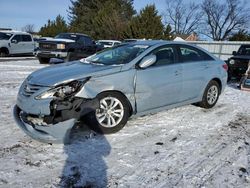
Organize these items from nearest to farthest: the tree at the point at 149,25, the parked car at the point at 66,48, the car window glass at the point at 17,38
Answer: the parked car at the point at 66,48, the car window glass at the point at 17,38, the tree at the point at 149,25

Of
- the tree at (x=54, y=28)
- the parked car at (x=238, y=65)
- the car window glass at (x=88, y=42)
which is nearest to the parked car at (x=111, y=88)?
the parked car at (x=238, y=65)

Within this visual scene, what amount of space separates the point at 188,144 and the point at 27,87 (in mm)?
2681

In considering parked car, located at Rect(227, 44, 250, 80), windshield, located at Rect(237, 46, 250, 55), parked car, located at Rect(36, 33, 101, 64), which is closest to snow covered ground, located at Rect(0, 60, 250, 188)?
parked car, located at Rect(227, 44, 250, 80)

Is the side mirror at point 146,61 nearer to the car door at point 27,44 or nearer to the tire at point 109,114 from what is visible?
the tire at point 109,114

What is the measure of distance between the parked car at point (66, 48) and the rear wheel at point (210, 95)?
9.04m

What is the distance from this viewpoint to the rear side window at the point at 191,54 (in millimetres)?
6189

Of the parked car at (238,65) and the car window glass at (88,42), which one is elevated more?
the car window glass at (88,42)

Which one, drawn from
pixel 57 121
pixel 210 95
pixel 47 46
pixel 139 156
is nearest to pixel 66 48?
pixel 47 46

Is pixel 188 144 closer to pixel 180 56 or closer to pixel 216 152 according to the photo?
pixel 216 152

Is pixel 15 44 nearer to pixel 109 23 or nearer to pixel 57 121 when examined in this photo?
pixel 57 121

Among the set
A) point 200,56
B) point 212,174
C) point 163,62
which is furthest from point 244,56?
point 212,174

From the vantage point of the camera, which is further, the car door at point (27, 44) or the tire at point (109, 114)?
the car door at point (27, 44)

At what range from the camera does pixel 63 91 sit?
460 cm

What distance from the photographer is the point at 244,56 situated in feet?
41.0
